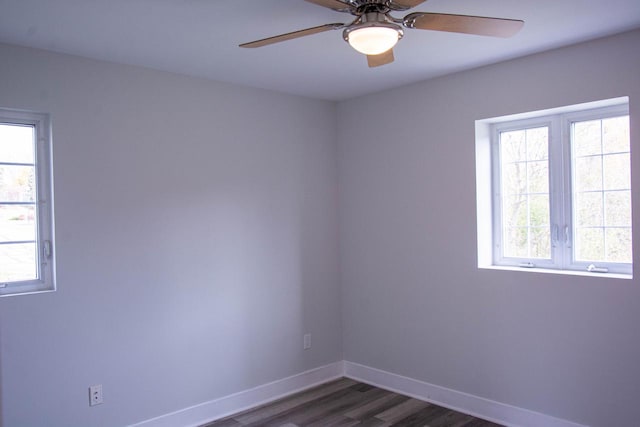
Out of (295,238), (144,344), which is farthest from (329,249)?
(144,344)

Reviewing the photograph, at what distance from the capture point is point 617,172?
2980 millimetres

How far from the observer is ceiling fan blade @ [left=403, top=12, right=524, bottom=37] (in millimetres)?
1891

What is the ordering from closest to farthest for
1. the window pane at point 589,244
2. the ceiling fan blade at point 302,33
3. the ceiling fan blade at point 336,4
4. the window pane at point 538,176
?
the ceiling fan blade at point 336,4 → the ceiling fan blade at point 302,33 → the window pane at point 589,244 → the window pane at point 538,176

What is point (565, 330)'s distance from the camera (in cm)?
303

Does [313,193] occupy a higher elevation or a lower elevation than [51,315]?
higher

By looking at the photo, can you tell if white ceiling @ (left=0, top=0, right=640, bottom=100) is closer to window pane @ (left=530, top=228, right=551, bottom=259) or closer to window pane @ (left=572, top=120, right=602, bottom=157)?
window pane @ (left=572, top=120, right=602, bottom=157)

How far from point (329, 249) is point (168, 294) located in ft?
4.97

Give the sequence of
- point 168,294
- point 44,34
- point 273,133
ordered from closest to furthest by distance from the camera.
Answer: point 44,34 → point 168,294 → point 273,133

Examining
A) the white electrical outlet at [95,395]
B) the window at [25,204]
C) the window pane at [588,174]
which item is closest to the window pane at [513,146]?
the window pane at [588,174]

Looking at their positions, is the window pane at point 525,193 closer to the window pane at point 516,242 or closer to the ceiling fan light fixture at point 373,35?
the window pane at point 516,242

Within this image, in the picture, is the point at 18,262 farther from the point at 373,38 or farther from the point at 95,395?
the point at 373,38

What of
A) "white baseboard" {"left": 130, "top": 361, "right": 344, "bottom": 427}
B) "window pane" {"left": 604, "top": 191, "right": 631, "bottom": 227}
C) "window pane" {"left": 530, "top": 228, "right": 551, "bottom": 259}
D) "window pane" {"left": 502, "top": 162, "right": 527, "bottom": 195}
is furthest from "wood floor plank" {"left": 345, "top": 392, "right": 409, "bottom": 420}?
"window pane" {"left": 604, "top": 191, "right": 631, "bottom": 227}

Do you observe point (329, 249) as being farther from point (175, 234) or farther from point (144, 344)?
point (144, 344)

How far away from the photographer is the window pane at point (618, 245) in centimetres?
294
